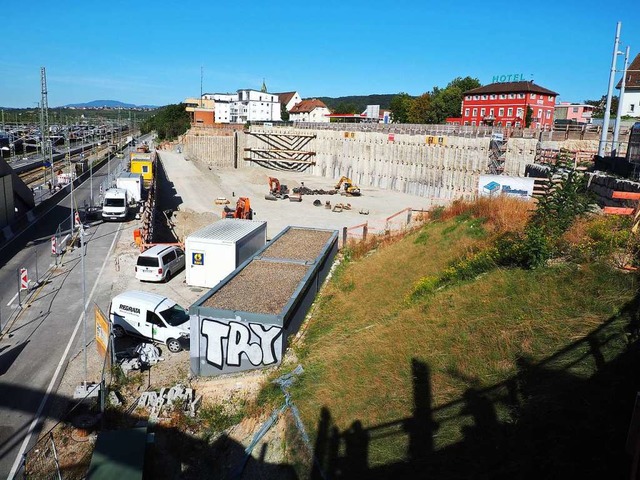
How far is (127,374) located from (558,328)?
10731 millimetres

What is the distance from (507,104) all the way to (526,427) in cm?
8301

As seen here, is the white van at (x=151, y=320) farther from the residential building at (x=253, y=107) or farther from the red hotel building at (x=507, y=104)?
the residential building at (x=253, y=107)

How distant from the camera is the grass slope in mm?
7215

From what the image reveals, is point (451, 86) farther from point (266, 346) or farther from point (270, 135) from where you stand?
point (266, 346)

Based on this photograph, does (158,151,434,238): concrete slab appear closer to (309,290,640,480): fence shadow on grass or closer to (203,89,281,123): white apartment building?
(309,290,640,480): fence shadow on grass

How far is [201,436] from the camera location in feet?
36.7

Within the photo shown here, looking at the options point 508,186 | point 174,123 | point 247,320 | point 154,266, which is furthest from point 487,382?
point 174,123

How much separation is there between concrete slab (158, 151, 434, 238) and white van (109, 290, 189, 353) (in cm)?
1572

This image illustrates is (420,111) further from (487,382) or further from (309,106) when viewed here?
(487,382)

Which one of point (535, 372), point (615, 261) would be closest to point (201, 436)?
point (535, 372)

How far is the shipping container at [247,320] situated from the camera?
42.6ft

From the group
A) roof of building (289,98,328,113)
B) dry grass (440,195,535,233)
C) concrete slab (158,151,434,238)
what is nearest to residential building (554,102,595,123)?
roof of building (289,98,328,113)

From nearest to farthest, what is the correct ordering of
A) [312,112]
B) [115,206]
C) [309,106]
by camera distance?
[115,206]
[312,112]
[309,106]

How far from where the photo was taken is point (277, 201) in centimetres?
4612
